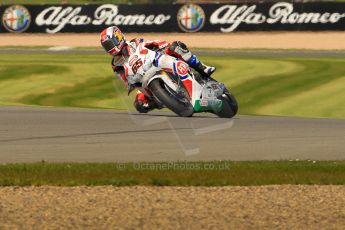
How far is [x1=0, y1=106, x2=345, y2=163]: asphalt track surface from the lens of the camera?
50.8 ft

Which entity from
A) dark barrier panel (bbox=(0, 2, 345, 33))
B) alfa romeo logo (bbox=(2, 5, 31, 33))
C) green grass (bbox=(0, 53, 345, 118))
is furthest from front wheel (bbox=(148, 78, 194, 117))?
alfa romeo logo (bbox=(2, 5, 31, 33))

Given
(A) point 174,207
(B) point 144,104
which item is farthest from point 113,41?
(A) point 174,207

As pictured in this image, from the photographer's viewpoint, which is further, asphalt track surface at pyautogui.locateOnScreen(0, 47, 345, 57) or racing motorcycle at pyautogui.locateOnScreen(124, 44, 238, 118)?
asphalt track surface at pyautogui.locateOnScreen(0, 47, 345, 57)

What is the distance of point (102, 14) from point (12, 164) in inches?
1527

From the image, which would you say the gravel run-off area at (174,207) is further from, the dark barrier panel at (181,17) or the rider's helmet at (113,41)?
the dark barrier panel at (181,17)

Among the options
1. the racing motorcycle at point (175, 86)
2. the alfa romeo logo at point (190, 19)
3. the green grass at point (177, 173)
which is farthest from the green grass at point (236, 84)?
the green grass at point (177, 173)

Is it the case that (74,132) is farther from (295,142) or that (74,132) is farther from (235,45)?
(235,45)

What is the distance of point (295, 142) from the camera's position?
16.9 meters

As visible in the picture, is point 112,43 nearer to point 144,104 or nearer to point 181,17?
point 144,104

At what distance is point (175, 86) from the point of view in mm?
19297

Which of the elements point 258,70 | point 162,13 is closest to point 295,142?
point 258,70

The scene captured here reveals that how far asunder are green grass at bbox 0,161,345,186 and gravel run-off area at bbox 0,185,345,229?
1.10 feet

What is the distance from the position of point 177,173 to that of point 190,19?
38.8 m

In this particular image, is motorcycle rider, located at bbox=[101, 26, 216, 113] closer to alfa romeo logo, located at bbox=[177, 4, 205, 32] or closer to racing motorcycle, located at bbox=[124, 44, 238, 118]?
racing motorcycle, located at bbox=[124, 44, 238, 118]
